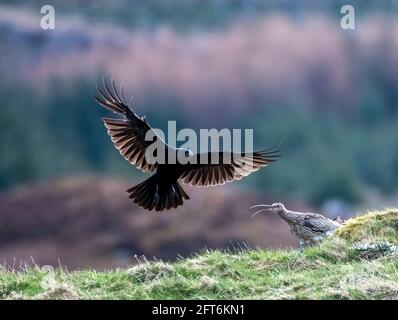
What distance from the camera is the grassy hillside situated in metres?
9.13

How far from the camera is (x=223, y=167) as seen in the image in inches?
469

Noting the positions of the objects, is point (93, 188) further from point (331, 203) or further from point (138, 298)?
point (138, 298)

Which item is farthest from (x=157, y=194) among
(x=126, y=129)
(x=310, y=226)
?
(x=310, y=226)

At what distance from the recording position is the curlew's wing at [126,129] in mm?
11578

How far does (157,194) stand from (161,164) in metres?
0.32

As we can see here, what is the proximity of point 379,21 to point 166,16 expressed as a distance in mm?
10290

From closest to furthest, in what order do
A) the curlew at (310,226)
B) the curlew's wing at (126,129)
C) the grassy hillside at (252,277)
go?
the grassy hillside at (252,277) < the curlew at (310,226) < the curlew's wing at (126,129)

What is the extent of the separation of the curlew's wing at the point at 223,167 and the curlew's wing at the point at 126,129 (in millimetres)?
423

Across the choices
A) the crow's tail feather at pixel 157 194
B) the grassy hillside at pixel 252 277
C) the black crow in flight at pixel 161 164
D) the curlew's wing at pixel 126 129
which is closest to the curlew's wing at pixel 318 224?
the grassy hillside at pixel 252 277

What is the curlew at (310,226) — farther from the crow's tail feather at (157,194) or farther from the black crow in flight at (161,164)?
the crow's tail feather at (157,194)

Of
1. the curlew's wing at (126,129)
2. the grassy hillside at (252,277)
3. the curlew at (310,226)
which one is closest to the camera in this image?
the grassy hillside at (252,277)

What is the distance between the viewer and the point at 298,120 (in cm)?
4856

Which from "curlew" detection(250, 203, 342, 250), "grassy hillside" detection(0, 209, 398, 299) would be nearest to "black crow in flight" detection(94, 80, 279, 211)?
"curlew" detection(250, 203, 342, 250)

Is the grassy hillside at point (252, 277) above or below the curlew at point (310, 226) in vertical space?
below
